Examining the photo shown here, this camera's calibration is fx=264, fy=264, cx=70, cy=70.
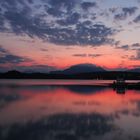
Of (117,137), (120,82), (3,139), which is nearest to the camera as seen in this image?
(3,139)

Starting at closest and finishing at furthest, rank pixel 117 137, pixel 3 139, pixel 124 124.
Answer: pixel 3 139, pixel 117 137, pixel 124 124

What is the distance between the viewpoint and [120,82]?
76.0m

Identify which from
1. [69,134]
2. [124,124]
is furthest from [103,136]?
[124,124]

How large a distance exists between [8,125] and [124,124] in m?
8.18

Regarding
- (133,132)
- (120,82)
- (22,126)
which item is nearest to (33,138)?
(22,126)

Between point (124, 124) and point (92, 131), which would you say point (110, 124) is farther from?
point (92, 131)

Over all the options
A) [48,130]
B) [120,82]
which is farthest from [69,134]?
[120,82]

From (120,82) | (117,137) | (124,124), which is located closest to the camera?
(117,137)

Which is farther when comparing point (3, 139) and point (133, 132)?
point (133, 132)

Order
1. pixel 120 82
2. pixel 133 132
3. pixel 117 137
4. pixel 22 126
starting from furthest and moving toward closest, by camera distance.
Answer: pixel 120 82 → pixel 22 126 → pixel 133 132 → pixel 117 137

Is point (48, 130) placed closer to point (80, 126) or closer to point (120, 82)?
point (80, 126)

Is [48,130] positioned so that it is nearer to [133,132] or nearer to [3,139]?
[3,139]

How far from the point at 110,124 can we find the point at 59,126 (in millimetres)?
3779

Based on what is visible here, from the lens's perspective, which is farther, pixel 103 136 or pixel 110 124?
pixel 110 124
